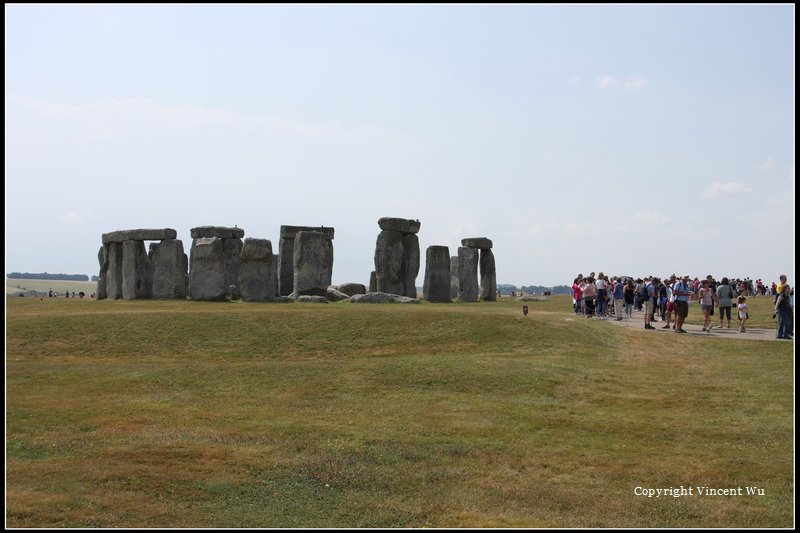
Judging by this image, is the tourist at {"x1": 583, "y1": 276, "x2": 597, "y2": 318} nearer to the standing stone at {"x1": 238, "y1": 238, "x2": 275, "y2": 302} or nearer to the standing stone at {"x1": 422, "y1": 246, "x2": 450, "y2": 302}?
the standing stone at {"x1": 422, "y1": 246, "x2": 450, "y2": 302}

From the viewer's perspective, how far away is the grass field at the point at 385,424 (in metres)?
11.7

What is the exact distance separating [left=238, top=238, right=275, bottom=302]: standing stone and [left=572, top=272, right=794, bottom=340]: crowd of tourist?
1288 cm

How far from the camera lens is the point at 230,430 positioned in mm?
15273

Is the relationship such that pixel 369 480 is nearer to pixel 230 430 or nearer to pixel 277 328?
pixel 230 430

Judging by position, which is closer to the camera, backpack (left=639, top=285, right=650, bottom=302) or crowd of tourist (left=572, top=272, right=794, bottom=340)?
crowd of tourist (left=572, top=272, right=794, bottom=340)

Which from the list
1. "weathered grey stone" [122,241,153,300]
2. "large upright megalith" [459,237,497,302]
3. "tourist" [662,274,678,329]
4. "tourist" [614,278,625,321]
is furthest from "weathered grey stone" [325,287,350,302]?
"tourist" [662,274,678,329]

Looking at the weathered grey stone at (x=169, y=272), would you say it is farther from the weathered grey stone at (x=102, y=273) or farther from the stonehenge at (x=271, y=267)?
the weathered grey stone at (x=102, y=273)

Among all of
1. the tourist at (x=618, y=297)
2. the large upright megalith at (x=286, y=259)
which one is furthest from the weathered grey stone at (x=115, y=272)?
the tourist at (x=618, y=297)

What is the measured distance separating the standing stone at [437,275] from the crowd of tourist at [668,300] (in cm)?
902

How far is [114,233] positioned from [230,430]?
2890cm

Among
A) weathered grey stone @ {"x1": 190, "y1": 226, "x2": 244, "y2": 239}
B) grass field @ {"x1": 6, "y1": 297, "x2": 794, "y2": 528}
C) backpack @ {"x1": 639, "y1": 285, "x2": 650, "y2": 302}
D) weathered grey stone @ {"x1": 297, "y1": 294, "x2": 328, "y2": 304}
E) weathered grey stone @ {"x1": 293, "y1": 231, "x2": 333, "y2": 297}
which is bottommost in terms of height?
grass field @ {"x1": 6, "y1": 297, "x2": 794, "y2": 528}

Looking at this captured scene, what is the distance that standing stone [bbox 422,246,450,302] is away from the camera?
42781 mm

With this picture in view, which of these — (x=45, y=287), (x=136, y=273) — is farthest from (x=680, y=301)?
(x=45, y=287)

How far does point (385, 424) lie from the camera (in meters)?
15.9
